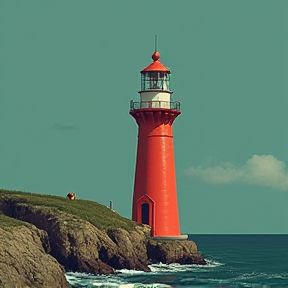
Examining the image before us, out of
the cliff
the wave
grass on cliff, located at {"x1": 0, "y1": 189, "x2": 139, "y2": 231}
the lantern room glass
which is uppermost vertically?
the lantern room glass

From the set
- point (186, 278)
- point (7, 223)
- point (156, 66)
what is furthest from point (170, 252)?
Result: point (7, 223)

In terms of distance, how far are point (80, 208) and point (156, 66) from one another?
12.9 metres

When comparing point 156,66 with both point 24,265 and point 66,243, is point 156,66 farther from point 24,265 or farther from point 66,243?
point 24,265

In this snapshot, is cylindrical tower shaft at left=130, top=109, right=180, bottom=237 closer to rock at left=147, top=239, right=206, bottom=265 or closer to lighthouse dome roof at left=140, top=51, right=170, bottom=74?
rock at left=147, top=239, right=206, bottom=265

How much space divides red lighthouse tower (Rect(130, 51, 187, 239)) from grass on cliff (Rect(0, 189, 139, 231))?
1846 mm

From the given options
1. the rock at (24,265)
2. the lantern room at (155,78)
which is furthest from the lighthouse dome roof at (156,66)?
the rock at (24,265)

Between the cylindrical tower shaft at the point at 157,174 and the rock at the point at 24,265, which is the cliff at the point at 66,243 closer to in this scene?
the rock at the point at 24,265

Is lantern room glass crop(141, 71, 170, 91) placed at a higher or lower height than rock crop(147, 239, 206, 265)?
higher

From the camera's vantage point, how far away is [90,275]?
176 feet

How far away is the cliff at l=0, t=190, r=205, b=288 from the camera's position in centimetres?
4584

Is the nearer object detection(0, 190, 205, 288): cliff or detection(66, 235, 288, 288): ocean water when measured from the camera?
detection(0, 190, 205, 288): cliff

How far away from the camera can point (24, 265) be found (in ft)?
149

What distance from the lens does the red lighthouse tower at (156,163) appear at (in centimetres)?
6419

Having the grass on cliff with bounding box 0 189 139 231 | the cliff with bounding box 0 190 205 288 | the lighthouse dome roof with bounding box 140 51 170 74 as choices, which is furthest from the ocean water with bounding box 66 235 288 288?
the lighthouse dome roof with bounding box 140 51 170 74
